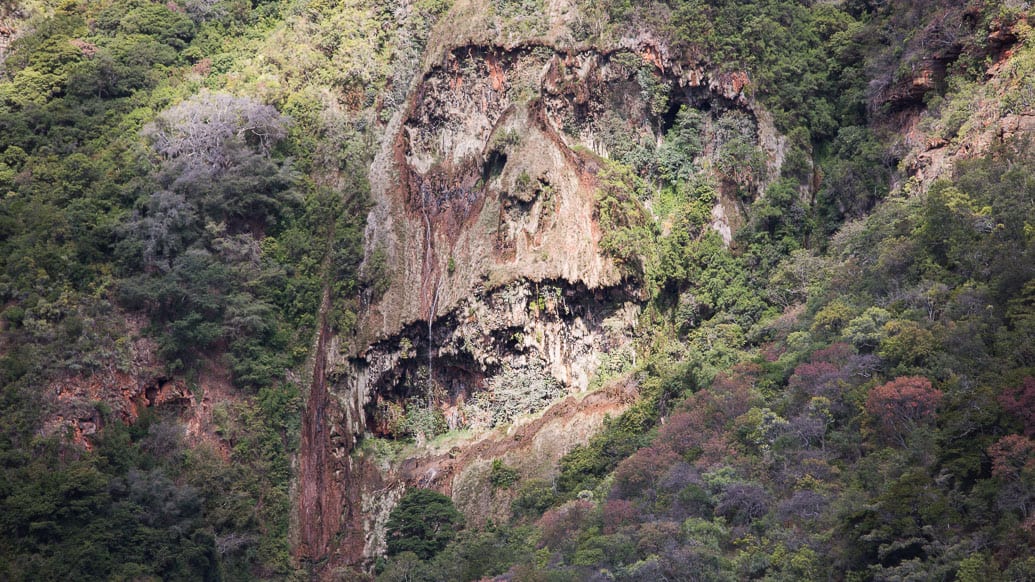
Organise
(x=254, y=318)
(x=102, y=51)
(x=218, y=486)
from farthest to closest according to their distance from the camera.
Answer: (x=102, y=51) < (x=254, y=318) < (x=218, y=486)

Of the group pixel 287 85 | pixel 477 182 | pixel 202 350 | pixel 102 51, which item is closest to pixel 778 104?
pixel 477 182

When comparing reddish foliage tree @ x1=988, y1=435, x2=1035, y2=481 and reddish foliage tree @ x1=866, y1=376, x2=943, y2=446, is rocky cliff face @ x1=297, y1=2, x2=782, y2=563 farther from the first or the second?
reddish foliage tree @ x1=988, y1=435, x2=1035, y2=481

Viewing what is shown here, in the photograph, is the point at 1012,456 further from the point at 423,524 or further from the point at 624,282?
the point at 624,282

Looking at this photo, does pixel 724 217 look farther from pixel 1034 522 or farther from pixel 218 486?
pixel 1034 522

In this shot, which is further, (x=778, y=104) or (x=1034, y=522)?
(x=778, y=104)

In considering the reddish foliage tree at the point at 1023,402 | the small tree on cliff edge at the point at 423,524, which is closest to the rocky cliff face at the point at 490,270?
the small tree on cliff edge at the point at 423,524

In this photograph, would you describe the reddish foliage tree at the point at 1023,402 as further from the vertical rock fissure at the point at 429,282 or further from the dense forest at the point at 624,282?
the vertical rock fissure at the point at 429,282

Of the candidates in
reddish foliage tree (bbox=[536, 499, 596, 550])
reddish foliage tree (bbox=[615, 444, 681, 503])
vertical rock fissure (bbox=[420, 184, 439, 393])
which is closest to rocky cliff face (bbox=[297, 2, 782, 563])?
vertical rock fissure (bbox=[420, 184, 439, 393])
